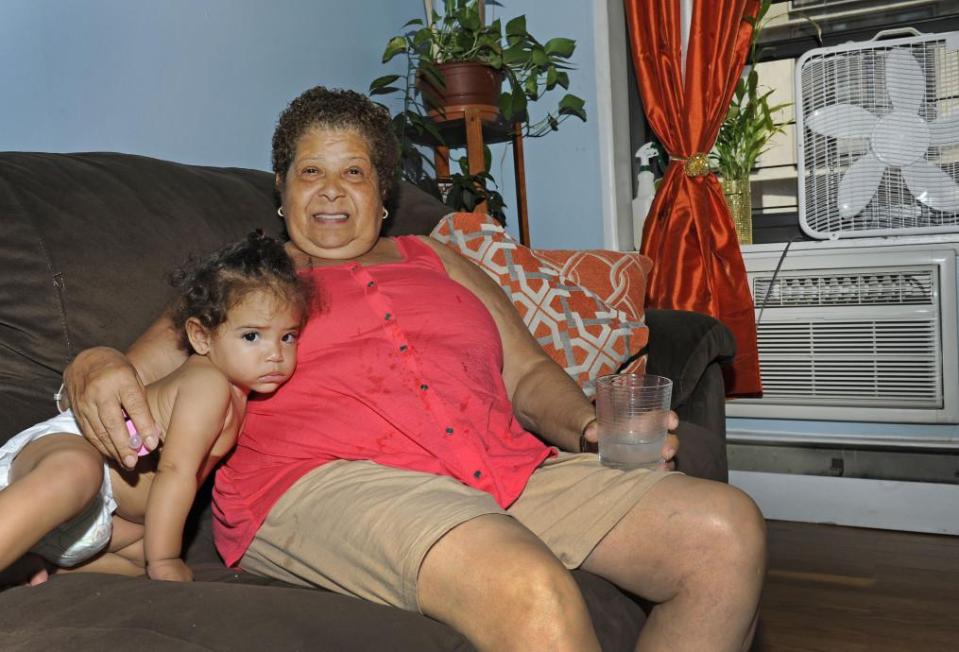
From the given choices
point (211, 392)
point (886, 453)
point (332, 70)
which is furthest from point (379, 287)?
point (886, 453)

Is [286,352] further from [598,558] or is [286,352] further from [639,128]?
[639,128]

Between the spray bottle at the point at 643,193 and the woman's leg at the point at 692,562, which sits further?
the spray bottle at the point at 643,193

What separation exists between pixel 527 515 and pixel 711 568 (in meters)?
0.27

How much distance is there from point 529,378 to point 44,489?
0.84 meters

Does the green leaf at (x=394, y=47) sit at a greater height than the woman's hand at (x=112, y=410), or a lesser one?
greater

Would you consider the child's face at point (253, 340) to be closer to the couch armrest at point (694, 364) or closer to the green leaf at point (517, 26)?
the couch armrest at point (694, 364)

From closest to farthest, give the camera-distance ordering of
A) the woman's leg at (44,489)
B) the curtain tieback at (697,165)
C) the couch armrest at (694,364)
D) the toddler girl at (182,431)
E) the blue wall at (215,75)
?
the woman's leg at (44,489), the toddler girl at (182,431), the blue wall at (215,75), the couch armrest at (694,364), the curtain tieback at (697,165)

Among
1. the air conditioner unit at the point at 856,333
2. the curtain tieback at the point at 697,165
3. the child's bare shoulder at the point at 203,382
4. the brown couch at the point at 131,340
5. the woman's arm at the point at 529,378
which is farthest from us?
the curtain tieback at the point at 697,165

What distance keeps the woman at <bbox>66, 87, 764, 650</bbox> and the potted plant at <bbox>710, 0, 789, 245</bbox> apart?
1646 mm

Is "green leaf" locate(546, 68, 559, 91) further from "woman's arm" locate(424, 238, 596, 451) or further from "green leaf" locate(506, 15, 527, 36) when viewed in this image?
"woman's arm" locate(424, 238, 596, 451)

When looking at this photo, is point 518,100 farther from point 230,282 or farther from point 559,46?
point 230,282

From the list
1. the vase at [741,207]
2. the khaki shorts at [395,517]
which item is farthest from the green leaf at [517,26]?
the khaki shorts at [395,517]

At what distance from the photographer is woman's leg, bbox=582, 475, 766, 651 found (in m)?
1.19

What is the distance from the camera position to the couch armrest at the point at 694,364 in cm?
190
